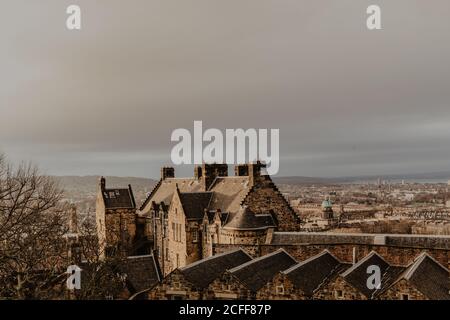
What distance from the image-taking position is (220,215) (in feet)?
140

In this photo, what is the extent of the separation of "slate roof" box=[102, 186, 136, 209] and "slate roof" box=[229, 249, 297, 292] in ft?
101

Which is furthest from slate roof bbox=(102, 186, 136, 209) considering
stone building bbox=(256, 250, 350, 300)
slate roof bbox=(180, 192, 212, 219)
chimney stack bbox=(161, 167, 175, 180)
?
stone building bbox=(256, 250, 350, 300)

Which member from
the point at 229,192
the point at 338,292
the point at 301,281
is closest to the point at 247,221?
the point at 229,192

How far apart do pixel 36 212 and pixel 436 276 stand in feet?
75.8

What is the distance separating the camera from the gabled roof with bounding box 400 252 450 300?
2340 centimetres

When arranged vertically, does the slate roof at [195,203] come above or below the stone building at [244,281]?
above

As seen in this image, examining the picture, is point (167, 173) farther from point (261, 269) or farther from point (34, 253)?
point (34, 253)

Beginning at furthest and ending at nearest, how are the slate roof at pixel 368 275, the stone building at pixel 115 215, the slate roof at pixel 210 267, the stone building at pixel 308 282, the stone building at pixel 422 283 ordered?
the stone building at pixel 115 215 → the slate roof at pixel 210 267 → the slate roof at pixel 368 275 → the stone building at pixel 308 282 → the stone building at pixel 422 283

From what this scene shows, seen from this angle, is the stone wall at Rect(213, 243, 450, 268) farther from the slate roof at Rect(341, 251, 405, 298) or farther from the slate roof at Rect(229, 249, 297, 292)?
the slate roof at Rect(229, 249, 297, 292)

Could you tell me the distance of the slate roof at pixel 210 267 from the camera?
28167mm

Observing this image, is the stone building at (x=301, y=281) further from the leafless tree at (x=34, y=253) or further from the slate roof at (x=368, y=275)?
the leafless tree at (x=34, y=253)

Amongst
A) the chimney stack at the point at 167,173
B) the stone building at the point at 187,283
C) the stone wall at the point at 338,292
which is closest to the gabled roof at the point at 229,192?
the stone building at the point at 187,283
